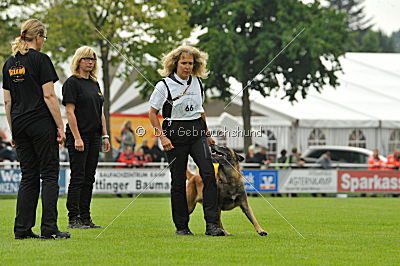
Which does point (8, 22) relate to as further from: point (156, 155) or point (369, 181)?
point (369, 181)

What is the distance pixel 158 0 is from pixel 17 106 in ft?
62.6

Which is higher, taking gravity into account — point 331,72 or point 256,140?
point 331,72

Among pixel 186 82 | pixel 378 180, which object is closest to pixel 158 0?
pixel 378 180

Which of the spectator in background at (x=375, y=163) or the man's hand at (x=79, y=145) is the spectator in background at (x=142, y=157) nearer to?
the spectator in background at (x=375, y=163)

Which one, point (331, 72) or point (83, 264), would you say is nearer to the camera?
point (83, 264)

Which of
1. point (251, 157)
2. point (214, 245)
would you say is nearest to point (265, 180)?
point (251, 157)

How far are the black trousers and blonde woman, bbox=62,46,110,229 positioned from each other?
115cm

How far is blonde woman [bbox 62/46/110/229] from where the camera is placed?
928cm

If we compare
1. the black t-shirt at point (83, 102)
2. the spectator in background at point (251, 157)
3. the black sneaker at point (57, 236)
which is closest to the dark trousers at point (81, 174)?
the black t-shirt at point (83, 102)

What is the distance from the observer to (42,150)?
772 centimetres

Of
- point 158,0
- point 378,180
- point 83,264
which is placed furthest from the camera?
point 158,0

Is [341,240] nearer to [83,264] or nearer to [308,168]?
[83,264]

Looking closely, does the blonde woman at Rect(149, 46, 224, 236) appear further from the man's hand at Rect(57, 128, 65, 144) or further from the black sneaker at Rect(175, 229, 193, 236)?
the man's hand at Rect(57, 128, 65, 144)

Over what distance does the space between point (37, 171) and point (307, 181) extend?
612 inches
